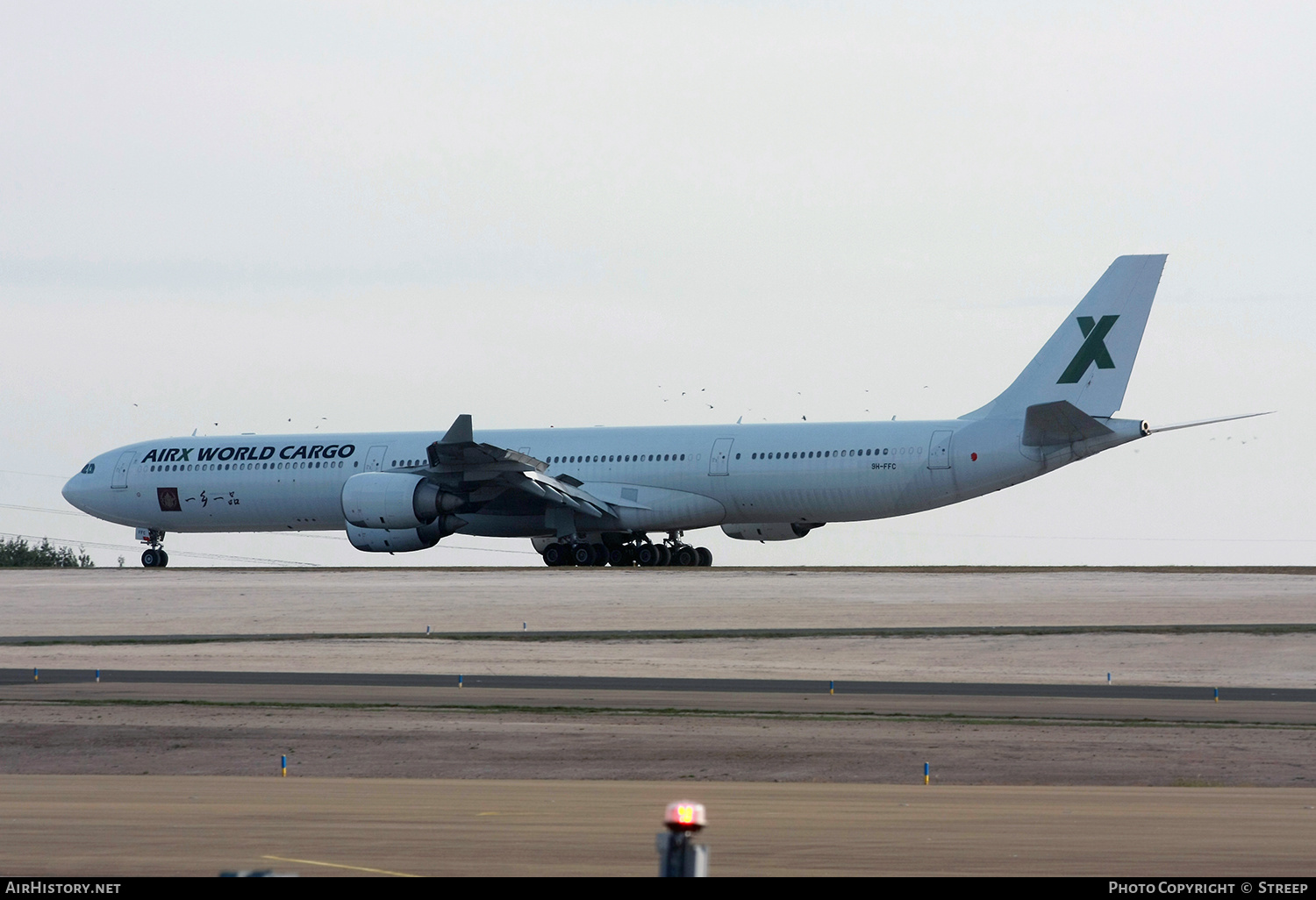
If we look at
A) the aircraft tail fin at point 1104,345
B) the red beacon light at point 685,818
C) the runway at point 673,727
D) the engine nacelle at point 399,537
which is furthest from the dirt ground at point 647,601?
the red beacon light at point 685,818

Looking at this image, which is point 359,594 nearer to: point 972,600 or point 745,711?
point 972,600

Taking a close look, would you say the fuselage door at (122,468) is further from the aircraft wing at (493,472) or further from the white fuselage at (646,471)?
the aircraft wing at (493,472)

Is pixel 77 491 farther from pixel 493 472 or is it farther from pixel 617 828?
pixel 617 828

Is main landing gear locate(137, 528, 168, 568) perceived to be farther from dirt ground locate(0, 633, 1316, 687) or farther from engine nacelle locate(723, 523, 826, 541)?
dirt ground locate(0, 633, 1316, 687)

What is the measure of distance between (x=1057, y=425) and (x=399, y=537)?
19.5 m

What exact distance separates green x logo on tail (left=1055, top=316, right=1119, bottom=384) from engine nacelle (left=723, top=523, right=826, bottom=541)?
31.5 ft

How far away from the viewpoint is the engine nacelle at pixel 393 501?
1919 inches

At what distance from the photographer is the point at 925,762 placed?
52.7 ft

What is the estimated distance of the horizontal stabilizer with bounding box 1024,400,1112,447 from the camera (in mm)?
43219

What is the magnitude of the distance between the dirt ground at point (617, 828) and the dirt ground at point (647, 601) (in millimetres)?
19960
